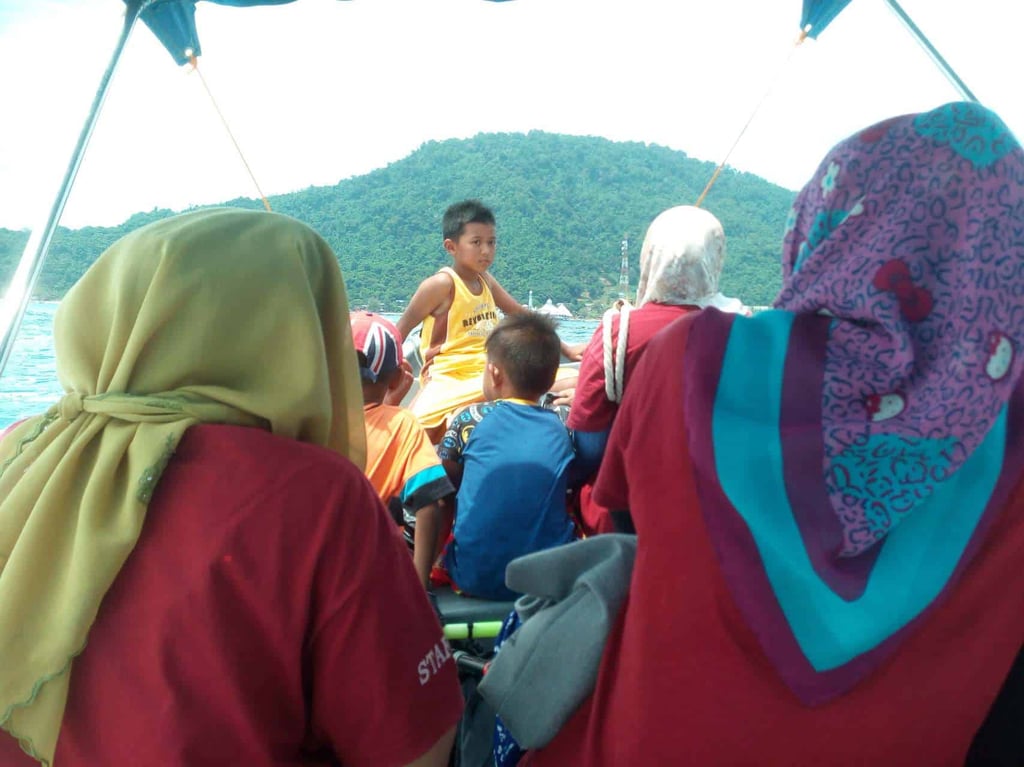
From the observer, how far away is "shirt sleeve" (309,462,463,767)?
798 millimetres

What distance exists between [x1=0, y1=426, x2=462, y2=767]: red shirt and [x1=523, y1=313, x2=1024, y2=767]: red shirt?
261mm

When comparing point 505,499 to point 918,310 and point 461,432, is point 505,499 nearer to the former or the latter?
point 461,432

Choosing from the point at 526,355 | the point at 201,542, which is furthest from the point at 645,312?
the point at 201,542

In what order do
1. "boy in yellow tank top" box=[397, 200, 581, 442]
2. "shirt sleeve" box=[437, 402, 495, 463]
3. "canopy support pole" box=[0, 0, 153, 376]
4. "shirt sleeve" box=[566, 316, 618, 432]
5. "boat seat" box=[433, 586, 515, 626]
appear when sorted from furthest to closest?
1. "boy in yellow tank top" box=[397, 200, 581, 442]
2. "canopy support pole" box=[0, 0, 153, 376]
3. "shirt sleeve" box=[437, 402, 495, 463]
4. "shirt sleeve" box=[566, 316, 618, 432]
5. "boat seat" box=[433, 586, 515, 626]

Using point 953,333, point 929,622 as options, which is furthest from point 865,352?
point 929,622

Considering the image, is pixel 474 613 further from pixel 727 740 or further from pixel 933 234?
pixel 933 234

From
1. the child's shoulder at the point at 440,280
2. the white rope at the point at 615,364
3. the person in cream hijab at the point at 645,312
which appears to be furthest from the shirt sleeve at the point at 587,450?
the child's shoulder at the point at 440,280

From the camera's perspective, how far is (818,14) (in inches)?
125

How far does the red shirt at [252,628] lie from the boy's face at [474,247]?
2.62 metres

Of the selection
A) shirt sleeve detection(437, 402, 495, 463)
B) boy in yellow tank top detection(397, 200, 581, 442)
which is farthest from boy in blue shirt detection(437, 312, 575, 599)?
boy in yellow tank top detection(397, 200, 581, 442)

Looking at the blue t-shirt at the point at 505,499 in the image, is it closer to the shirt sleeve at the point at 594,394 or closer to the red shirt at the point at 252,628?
the shirt sleeve at the point at 594,394

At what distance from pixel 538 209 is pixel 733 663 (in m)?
7.83

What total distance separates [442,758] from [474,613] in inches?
39.4

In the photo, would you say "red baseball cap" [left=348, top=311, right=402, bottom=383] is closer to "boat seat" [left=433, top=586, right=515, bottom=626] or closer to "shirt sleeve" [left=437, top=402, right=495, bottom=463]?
"shirt sleeve" [left=437, top=402, right=495, bottom=463]
